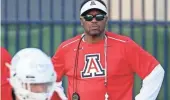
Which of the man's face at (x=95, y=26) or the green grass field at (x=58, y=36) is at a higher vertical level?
the man's face at (x=95, y=26)

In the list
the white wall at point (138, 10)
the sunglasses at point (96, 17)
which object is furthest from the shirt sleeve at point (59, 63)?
the white wall at point (138, 10)

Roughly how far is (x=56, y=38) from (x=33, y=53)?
15.5 feet

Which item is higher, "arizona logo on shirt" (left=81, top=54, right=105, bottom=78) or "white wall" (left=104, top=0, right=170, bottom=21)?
"white wall" (left=104, top=0, right=170, bottom=21)

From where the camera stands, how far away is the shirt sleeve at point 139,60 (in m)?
6.37

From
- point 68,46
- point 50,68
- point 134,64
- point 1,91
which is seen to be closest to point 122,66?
point 134,64

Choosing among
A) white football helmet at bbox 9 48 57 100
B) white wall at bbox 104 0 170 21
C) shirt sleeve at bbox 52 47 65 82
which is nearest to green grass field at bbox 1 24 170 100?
white wall at bbox 104 0 170 21

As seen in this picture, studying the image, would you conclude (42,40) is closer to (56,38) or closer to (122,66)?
(56,38)

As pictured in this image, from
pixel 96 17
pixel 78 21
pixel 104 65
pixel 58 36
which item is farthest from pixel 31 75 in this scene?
pixel 58 36

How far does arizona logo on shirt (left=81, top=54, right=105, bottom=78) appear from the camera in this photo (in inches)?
251

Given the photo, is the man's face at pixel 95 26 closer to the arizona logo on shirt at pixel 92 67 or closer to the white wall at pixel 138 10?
the arizona logo on shirt at pixel 92 67

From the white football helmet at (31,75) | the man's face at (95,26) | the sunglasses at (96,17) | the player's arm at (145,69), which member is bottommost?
the player's arm at (145,69)

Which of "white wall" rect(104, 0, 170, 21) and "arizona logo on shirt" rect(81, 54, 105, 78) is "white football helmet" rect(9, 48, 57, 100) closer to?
"arizona logo on shirt" rect(81, 54, 105, 78)

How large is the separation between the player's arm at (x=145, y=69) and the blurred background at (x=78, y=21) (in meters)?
2.23

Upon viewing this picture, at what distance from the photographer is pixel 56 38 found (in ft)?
29.0
